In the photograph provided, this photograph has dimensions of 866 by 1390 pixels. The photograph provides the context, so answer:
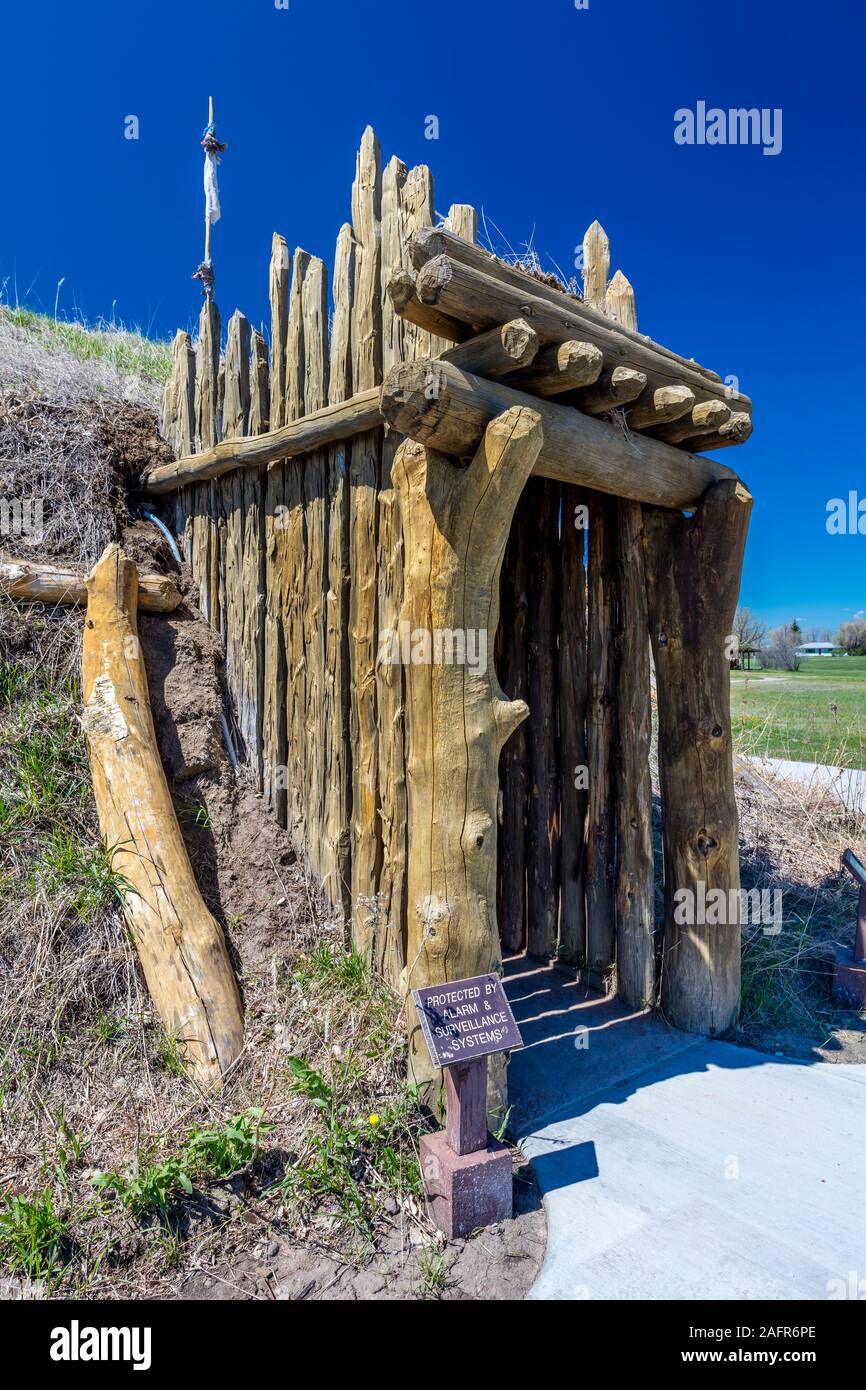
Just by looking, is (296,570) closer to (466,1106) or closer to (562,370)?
(562,370)

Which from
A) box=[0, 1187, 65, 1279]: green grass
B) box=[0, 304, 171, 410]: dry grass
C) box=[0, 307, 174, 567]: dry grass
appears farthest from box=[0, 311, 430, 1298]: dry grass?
box=[0, 304, 171, 410]: dry grass

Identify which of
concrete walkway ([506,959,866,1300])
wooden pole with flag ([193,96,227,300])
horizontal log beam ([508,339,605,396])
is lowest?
concrete walkway ([506,959,866,1300])

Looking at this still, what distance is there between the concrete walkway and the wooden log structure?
4.48 feet

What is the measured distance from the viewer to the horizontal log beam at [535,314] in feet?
9.07

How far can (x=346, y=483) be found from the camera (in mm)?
3861

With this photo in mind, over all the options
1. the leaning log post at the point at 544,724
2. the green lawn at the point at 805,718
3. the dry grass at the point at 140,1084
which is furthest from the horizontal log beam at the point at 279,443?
the green lawn at the point at 805,718

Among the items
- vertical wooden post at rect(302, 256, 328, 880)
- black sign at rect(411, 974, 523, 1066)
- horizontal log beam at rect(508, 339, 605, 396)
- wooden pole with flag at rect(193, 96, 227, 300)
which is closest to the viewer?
black sign at rect(411, 974, 523, 1066)

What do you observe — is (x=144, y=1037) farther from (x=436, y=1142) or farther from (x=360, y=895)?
(x=436, y=1142)

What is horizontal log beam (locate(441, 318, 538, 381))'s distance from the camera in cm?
281

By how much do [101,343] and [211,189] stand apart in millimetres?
5207

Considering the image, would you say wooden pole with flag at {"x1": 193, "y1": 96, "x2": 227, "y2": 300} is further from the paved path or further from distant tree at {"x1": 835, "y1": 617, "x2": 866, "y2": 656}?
distant tree at {"x1": 835, "y1": 617, "x2": 866, "y2": 656}

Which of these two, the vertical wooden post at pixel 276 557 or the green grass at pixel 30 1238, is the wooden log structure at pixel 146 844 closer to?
the vertical wooden post at pixel 276 557

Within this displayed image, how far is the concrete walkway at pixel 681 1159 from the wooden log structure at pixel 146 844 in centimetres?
137

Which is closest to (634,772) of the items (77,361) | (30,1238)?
(30,1238)
